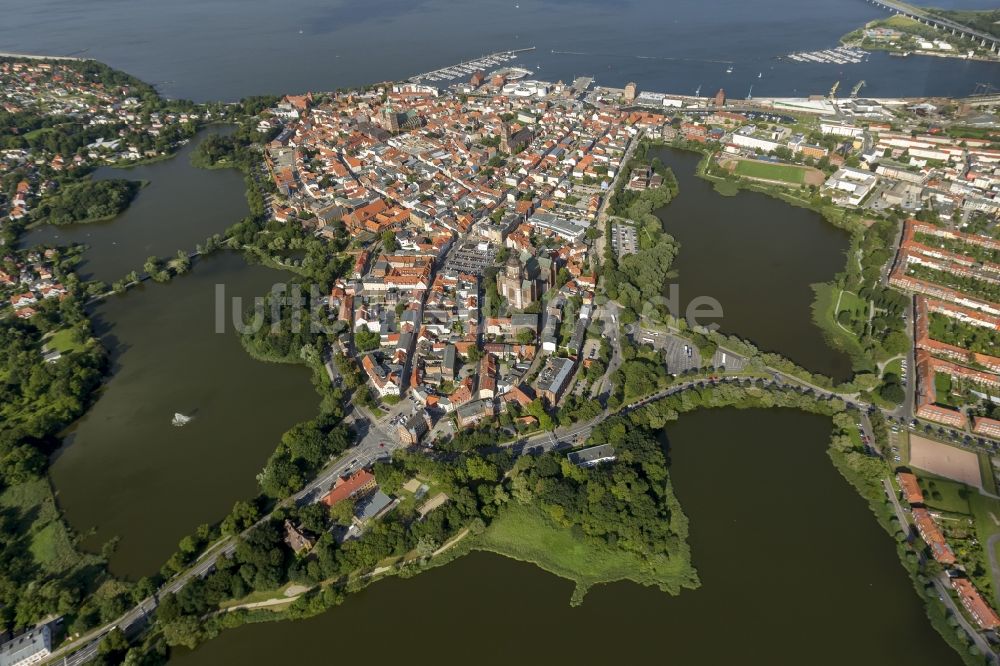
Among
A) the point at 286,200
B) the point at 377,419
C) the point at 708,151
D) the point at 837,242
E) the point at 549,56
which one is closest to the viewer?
the point at 377,419

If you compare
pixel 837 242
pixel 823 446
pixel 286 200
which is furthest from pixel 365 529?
pixel 837 242

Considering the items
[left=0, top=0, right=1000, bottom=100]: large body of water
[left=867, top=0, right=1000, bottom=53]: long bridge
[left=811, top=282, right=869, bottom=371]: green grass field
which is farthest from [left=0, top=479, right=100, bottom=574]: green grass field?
[left=867, top=0, right=1000, bottom=53]: long bridge

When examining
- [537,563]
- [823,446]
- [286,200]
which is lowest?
[537,563]

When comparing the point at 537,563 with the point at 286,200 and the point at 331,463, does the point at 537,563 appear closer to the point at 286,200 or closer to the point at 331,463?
the point at 331,463

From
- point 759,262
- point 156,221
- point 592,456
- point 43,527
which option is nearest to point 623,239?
point 759,262

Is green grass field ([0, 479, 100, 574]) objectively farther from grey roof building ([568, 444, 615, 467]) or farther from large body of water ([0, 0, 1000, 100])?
large body of water ([0, 0, 1000, 100])

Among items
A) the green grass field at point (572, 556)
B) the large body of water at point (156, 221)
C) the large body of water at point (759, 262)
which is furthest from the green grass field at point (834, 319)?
the large body of water at point (156, 221)

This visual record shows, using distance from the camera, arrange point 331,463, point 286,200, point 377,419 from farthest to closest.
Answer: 1. point 286,200
2. point 377,419
3. point 331,463

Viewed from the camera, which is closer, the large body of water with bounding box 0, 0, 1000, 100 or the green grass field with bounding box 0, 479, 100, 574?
the green grass field with bounding box 0, 479, 100, 574
